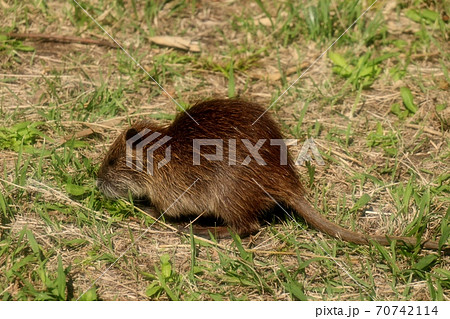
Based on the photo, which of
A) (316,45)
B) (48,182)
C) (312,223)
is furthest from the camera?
(316,45)

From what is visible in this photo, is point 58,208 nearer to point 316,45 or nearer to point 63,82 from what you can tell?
point 63,82

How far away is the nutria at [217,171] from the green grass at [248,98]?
16cm

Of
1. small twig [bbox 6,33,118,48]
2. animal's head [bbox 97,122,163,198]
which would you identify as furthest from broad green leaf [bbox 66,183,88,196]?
small twig [bbox 6,33,118,48]

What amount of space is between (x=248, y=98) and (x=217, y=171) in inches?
57.6

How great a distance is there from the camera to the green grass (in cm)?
375

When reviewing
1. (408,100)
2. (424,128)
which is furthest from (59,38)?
(424,128)

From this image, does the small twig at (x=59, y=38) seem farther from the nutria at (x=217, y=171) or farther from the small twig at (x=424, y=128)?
the small twig at (x=424, y=128)

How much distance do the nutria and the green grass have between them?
158 millimetres

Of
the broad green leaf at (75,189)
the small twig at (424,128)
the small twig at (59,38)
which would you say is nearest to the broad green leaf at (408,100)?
the small twig at (424,128)

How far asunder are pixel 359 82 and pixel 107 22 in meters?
2.47

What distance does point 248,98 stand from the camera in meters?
5.25

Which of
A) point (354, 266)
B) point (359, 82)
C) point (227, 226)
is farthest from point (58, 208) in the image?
point (359, 82)

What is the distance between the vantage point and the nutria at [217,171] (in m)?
3.92

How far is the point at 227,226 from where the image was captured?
13.5 ft
